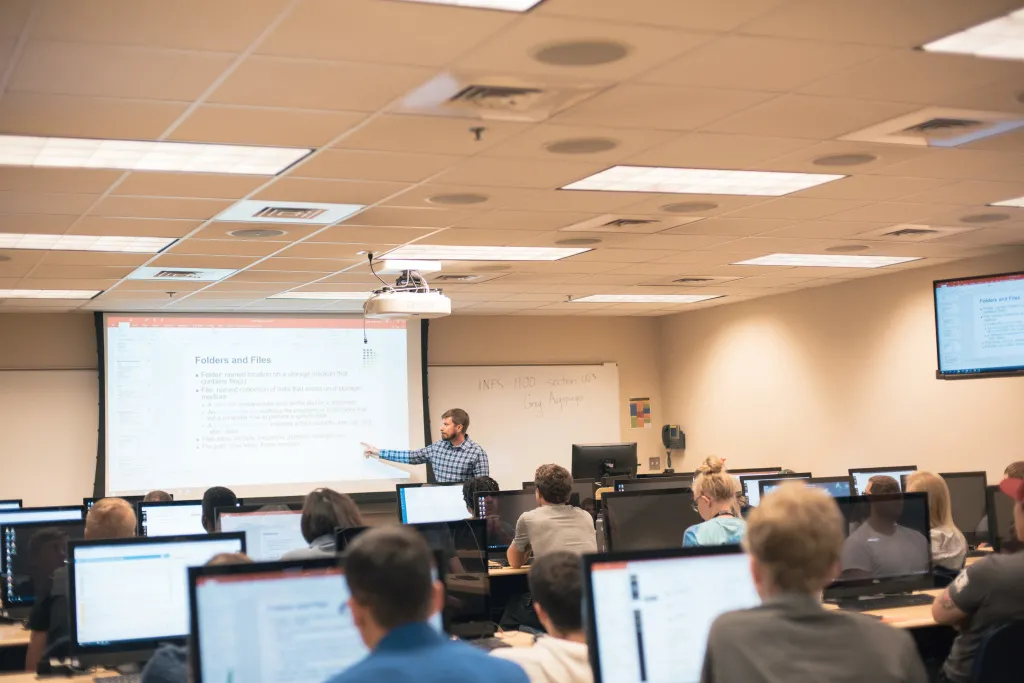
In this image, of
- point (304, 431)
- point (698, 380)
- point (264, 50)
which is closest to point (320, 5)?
point (264, 50)

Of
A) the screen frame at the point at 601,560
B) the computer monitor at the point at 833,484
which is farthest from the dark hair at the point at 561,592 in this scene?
the computer monitor at the point at 833,484

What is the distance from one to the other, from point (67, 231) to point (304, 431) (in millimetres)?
4931

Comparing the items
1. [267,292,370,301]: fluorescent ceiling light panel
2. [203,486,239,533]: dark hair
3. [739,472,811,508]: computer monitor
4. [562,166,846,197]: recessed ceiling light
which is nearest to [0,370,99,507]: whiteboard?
[267,292,370,301]: fluorescent ceiling light panel

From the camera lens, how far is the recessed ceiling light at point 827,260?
891cm

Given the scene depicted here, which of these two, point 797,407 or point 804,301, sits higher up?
point 804,301

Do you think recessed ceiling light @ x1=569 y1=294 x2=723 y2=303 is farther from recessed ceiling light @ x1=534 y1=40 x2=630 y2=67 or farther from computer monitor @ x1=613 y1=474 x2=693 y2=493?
recessed ceiling light @ x1=534 y1=40 x2=630 y2=67

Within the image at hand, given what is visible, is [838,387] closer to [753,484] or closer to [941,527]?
[753,484]

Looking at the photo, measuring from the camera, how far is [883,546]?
463 centimetres

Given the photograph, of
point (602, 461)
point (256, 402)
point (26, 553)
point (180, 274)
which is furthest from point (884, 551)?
point (256, 402)

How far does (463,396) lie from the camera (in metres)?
12.2

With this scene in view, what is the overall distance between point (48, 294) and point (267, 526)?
518 centimetres

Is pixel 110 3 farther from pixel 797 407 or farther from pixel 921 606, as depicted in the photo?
pixel 797 407

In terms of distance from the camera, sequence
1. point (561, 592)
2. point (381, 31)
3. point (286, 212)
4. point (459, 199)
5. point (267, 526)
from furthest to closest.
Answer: point (286, 212) → point (459, 199) → point (267, 526) → point (381, 31) → point (561, 592)

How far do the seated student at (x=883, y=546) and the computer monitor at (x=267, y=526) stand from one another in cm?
248
